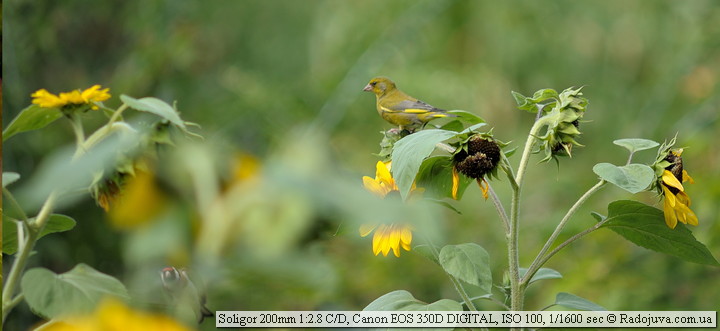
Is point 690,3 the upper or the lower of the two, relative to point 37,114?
upper

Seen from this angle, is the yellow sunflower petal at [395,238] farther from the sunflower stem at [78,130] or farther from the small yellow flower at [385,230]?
the sunflower stem at [78,130]

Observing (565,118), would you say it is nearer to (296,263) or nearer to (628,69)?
(296,263)

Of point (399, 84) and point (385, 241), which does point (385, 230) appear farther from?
point (399, 84)

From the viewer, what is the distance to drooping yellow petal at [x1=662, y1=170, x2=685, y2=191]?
0.30 meters

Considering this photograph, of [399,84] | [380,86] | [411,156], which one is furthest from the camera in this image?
[399,84]

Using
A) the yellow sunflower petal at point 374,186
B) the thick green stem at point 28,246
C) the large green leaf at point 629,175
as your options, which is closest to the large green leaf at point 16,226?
the thick green stem at point 28,246

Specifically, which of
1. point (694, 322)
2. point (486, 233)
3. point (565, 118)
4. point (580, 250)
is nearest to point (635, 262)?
point (580, 250)

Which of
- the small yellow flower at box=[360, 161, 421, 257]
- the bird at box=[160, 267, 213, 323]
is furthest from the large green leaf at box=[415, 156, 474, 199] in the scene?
the bird at box=[160, 267, 213, 323]

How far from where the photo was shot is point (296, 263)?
0.18 metres

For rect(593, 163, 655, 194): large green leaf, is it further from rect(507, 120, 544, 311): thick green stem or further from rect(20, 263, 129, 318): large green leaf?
rect(20, 263, 129, 318): large green leaf

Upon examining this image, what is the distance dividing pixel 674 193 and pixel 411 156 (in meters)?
0.11

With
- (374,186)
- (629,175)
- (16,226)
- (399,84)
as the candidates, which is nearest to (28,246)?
(16,226)

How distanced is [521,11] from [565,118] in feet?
4.34

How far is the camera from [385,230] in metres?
0.32
